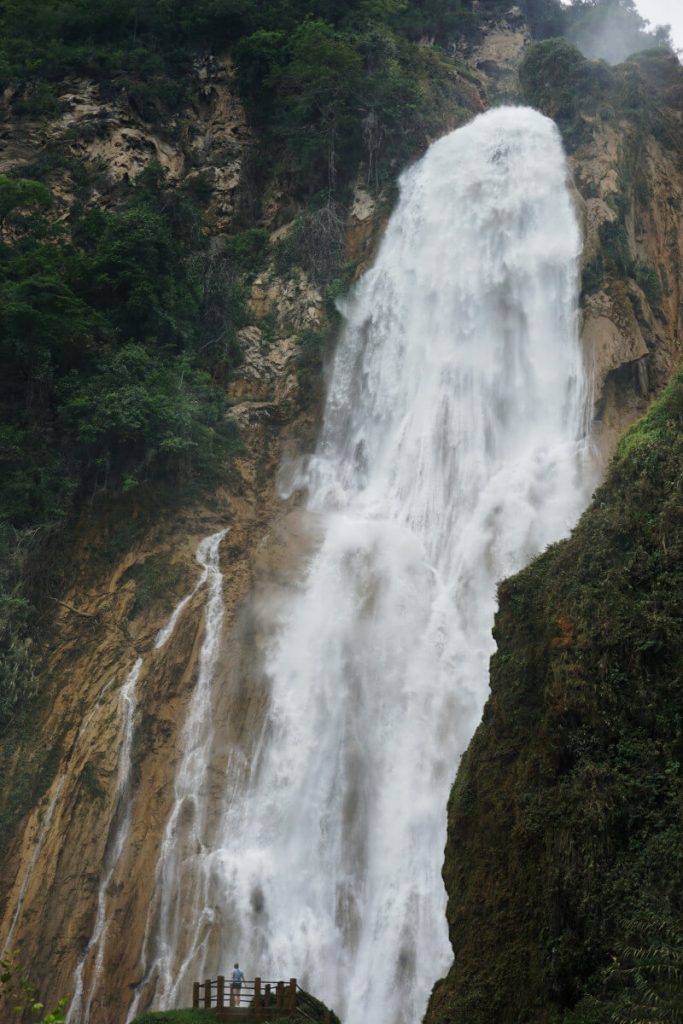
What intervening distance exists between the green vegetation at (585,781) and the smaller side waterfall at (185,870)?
7.27 m

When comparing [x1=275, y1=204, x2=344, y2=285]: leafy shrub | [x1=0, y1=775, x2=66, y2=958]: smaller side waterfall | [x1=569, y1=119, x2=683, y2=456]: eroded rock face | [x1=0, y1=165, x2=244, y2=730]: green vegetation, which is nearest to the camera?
[x1=0, y1=775, x2=66, y2=958]: smaller side waterfall

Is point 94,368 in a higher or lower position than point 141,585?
higher

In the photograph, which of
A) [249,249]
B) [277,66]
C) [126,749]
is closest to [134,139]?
[277,66]

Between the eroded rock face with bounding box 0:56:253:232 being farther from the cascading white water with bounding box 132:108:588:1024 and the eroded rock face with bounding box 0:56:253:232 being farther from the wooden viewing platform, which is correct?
the wooden viewing platform

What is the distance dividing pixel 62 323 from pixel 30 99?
40.8ft

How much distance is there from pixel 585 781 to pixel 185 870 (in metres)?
10.5

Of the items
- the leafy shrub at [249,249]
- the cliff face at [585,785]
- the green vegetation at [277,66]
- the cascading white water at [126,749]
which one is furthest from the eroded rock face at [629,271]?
the cliff face at [585,785]

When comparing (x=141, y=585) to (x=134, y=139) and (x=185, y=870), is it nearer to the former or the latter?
(x=185, y=870)

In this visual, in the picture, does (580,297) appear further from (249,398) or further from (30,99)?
(30,99)

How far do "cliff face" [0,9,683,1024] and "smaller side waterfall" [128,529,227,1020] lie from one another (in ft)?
0.78

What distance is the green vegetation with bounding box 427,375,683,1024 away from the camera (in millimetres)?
8219

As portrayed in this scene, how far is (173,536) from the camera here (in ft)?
74.2

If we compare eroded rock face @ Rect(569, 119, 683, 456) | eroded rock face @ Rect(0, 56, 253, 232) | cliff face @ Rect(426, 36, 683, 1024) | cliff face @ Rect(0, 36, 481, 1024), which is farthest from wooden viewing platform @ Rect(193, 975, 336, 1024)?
eroded rock face @ Rect(0, 56, 253, 232)

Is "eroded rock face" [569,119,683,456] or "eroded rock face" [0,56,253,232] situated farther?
"eroded rock face" [0,56,253,232]
